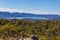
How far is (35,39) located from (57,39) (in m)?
4.87

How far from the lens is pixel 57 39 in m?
16.3

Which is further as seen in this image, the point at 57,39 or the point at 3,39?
the point at 57,39

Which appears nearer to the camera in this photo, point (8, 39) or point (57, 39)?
point (8, 39)

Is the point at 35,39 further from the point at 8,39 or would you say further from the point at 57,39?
the point at 57,39

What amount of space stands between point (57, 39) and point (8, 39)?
13.7 ft

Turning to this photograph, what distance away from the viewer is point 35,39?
1172cm

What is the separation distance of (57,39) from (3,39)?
446cm

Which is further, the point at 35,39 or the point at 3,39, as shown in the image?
the point at 3,39

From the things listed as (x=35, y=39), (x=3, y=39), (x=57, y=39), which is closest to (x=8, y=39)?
(x=3, y=39)

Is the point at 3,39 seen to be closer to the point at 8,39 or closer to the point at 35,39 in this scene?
the point at 8,39

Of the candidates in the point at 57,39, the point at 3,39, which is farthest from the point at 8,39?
the point at 57,39

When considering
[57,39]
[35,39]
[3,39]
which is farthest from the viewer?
[57,39]

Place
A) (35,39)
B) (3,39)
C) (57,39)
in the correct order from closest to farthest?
(35,39)
(3,39)
(57,39)

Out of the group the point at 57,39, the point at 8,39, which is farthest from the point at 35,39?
the point at 57,39
